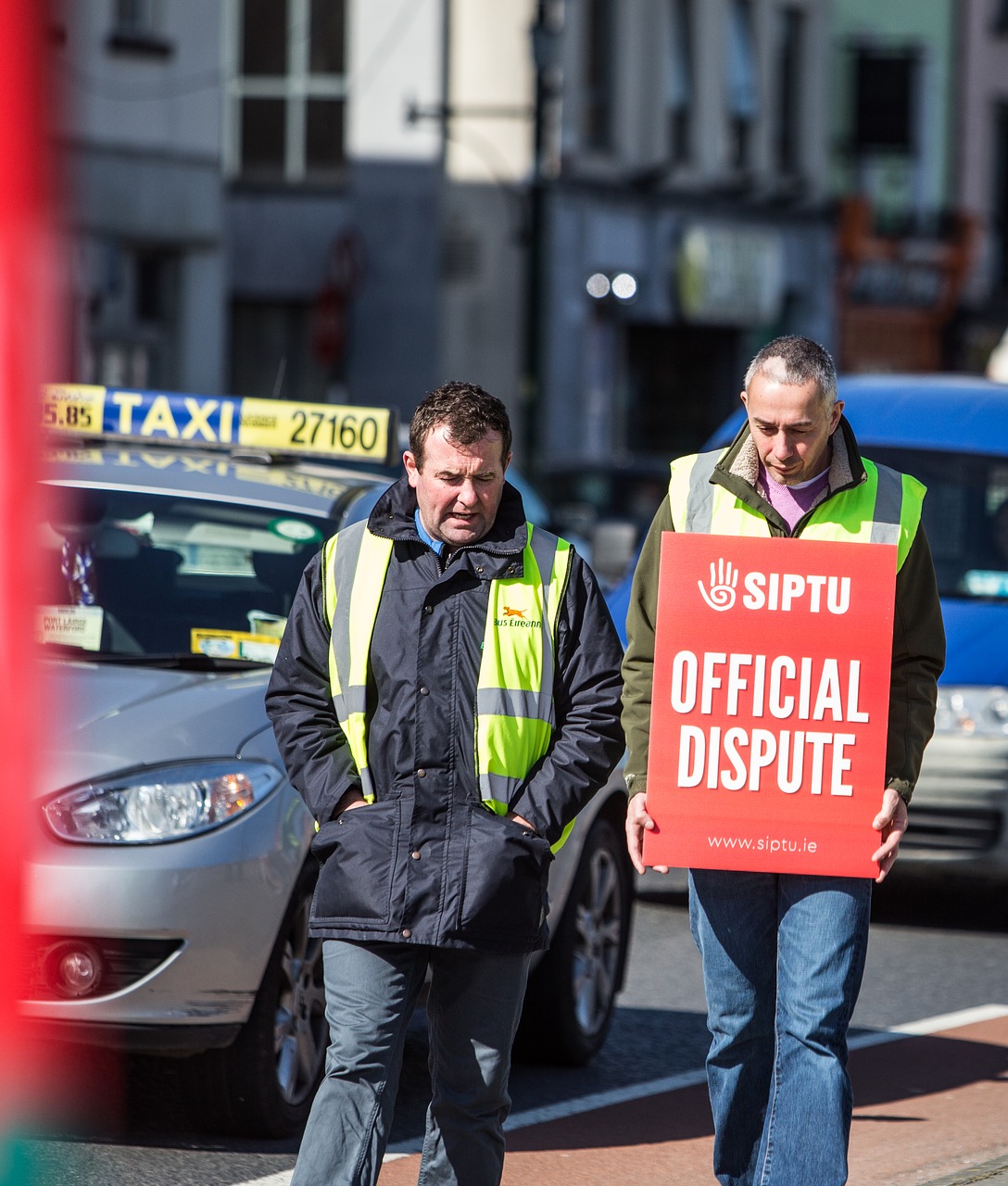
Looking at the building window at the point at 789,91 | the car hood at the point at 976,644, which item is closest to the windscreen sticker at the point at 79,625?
the car hood at the point at 976,644

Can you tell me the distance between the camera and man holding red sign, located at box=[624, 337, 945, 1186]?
3758 millimetres

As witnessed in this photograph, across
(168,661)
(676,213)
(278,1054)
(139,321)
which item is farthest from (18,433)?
(676,213)

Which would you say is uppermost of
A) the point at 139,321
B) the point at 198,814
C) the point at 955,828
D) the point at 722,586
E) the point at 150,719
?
the point at 139,321

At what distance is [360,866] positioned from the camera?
11.5 ft

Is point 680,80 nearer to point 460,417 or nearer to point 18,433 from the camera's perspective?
point 460,417

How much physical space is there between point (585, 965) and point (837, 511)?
2.57m

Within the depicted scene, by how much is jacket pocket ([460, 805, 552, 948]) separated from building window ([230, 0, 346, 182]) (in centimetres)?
2803

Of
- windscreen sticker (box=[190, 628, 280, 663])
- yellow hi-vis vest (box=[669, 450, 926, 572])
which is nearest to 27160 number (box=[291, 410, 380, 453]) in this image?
windscreen sticker (box=[190, 628, 280, 663])

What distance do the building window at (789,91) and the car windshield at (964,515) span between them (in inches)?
1079

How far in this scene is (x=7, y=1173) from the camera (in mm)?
725

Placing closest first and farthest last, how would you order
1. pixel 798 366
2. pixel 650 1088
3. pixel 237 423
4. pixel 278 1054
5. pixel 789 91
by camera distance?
pixel 798 366 → pixel 278 1054 → pixel 650 1088 → pixel 237 423 → pixel 789 91

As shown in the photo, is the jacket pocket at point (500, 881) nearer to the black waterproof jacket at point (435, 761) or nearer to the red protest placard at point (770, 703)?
the black waterproof jacket at point (435, 761)

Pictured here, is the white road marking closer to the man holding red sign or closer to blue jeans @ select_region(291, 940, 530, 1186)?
blue jeans @ select_region(291, 940, 530, 1186)

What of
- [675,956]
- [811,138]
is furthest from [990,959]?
[811,138]
